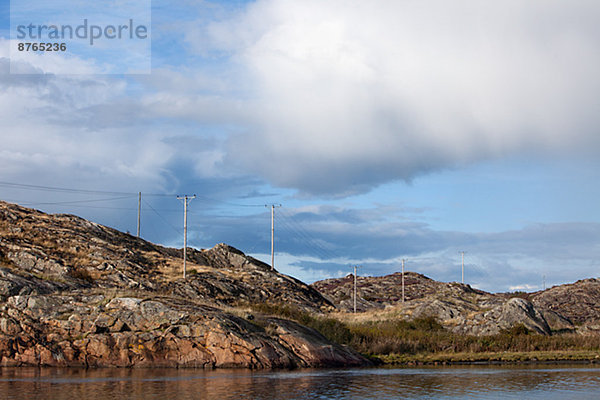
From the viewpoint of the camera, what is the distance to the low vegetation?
52000mm

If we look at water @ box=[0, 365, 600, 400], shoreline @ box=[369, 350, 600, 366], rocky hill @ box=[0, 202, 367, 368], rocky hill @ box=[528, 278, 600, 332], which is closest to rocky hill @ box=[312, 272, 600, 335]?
rocky hill @ box=[528, 278, 600, 332]

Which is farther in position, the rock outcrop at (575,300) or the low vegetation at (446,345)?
the rock outcrop at (575,300)

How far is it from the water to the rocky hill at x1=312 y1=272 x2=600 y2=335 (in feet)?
90.6

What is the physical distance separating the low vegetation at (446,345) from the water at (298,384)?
9.53m

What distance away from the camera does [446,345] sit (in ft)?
187

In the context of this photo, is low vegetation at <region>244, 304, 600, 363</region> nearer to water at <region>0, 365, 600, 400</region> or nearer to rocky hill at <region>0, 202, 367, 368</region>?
rocky hill at <region>0, 202, 367, 368</region>

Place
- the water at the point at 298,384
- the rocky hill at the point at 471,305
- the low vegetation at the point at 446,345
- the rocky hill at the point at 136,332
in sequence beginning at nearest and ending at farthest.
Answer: the water at the point at 298,384
the rocky hill at the point at 136,332
the low vegetation at the point at 446,345
the rocky hill at the point at 471,305

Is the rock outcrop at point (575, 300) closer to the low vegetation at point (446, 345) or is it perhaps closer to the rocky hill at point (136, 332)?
the low vegetation at point (446, 345)

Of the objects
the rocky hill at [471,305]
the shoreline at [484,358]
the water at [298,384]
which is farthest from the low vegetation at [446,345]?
the water at [298,384]

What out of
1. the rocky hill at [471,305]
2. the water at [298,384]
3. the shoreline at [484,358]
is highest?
the rocky hill at [471,305]

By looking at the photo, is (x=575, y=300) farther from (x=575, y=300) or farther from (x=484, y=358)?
(x=484, y=358)

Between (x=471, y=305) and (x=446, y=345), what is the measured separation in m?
46.2

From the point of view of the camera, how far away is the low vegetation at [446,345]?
52000mm

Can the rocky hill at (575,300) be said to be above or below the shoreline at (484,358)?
above
